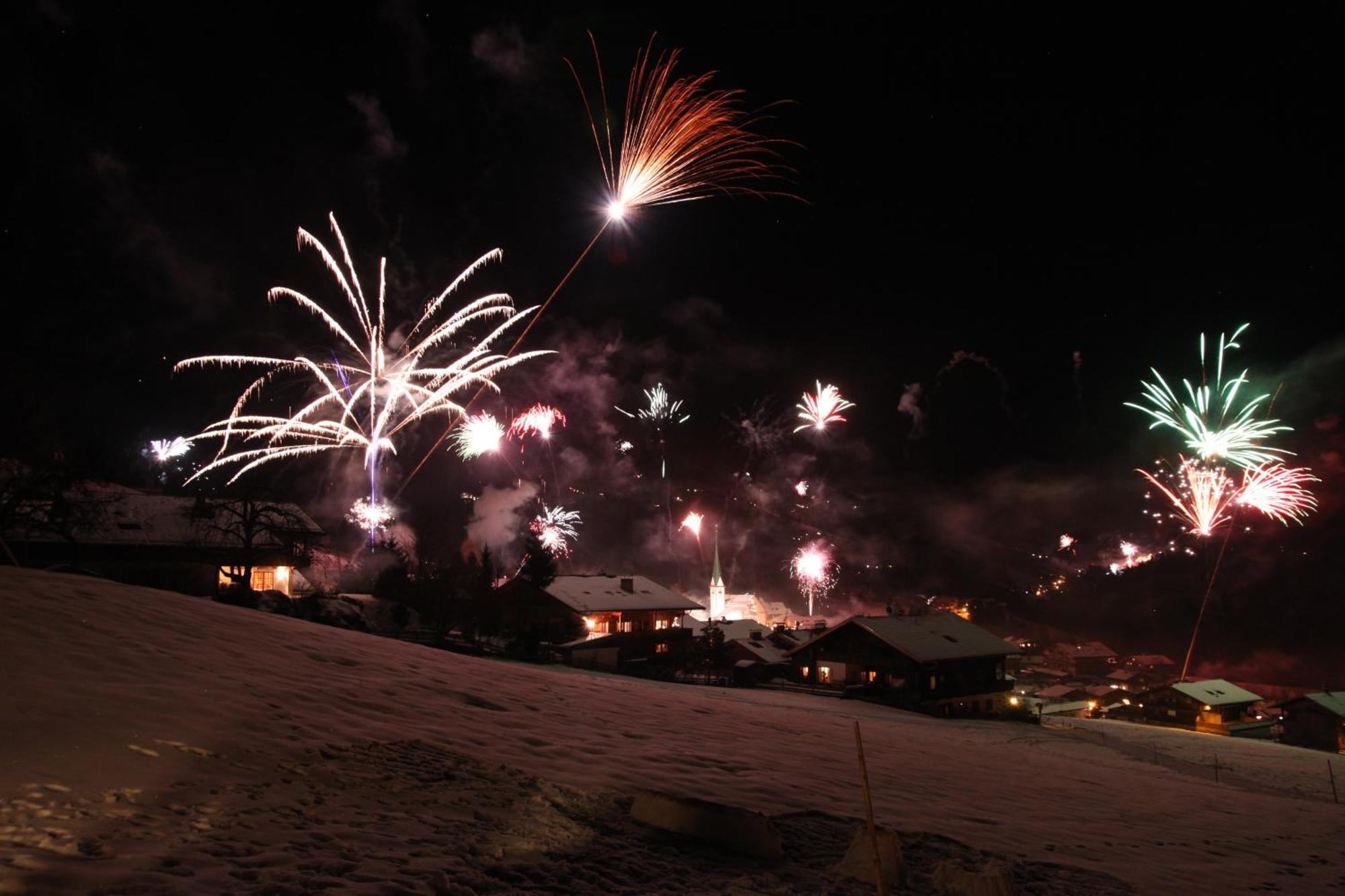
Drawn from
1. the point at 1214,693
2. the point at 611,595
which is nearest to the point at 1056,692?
the point at 1214,693

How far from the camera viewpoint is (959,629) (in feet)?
151

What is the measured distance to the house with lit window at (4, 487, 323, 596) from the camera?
32.7 m

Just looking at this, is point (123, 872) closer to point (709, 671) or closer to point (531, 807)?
point (531, 807)

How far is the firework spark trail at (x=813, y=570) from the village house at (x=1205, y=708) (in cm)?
3289

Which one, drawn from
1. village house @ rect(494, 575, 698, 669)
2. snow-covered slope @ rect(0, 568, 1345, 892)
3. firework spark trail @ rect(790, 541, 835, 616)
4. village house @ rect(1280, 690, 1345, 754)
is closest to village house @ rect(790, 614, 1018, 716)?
village house @ rect(494, 575, 698, 669)

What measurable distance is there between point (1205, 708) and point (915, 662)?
2747 cm

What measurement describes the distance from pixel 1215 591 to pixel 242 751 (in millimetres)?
115578

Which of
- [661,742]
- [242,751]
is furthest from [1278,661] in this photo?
[242,751]

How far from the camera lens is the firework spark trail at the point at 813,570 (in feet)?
260

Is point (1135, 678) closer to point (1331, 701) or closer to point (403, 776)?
point (1331, 701)

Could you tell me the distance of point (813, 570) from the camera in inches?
3044

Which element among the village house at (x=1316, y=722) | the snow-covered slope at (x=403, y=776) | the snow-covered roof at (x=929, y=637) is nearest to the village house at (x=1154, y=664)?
the village house at (x=1316, y=722)

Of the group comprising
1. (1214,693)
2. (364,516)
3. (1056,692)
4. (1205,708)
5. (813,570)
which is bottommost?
(1056,692)

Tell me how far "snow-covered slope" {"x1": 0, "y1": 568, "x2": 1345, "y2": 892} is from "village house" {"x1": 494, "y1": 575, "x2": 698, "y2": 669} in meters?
25.8
